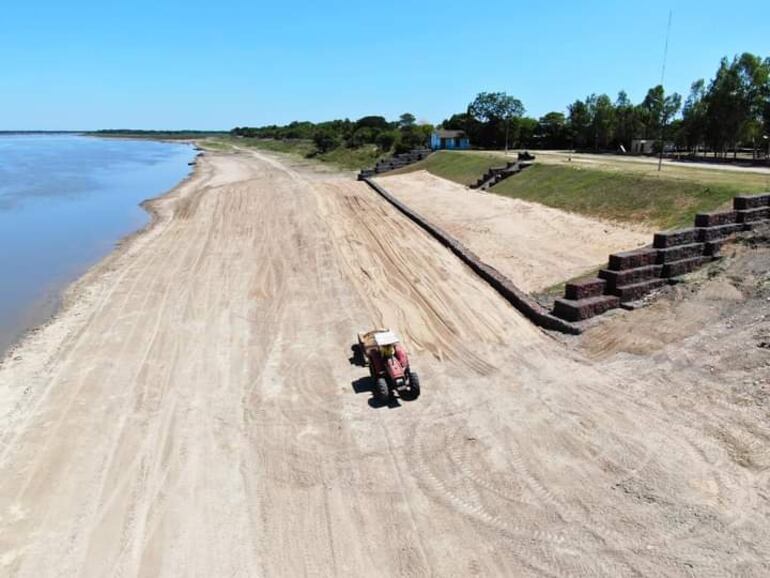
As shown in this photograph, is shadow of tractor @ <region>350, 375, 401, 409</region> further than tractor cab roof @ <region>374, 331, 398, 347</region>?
No

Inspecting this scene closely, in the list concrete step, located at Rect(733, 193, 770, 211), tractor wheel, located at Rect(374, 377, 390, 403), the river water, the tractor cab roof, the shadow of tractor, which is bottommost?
the river water

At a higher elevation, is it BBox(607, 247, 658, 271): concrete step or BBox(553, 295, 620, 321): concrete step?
BBox(607, 247, 658, 271): concrete step

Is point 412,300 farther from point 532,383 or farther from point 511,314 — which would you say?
point 532,383

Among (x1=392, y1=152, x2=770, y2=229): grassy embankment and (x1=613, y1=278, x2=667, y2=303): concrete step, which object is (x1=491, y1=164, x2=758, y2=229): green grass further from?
(x1=613, y1=278, x2=667, y2=303): concrete step

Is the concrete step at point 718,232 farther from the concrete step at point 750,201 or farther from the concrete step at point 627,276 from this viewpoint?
the concrete step at point 627,276

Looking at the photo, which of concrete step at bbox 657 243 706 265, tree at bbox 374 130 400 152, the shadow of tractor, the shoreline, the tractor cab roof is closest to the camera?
the shadow of tractor

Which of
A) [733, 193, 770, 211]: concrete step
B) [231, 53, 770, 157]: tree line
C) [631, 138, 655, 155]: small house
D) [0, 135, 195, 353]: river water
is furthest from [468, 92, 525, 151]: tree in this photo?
[733, 193, 770, 211]: concrete step

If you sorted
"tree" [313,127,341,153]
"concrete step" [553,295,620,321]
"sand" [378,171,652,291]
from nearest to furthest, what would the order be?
"concrete step" [553,295,620,321] → "sand" [378,171,652,291] → "tree" [313,127,341,153]
